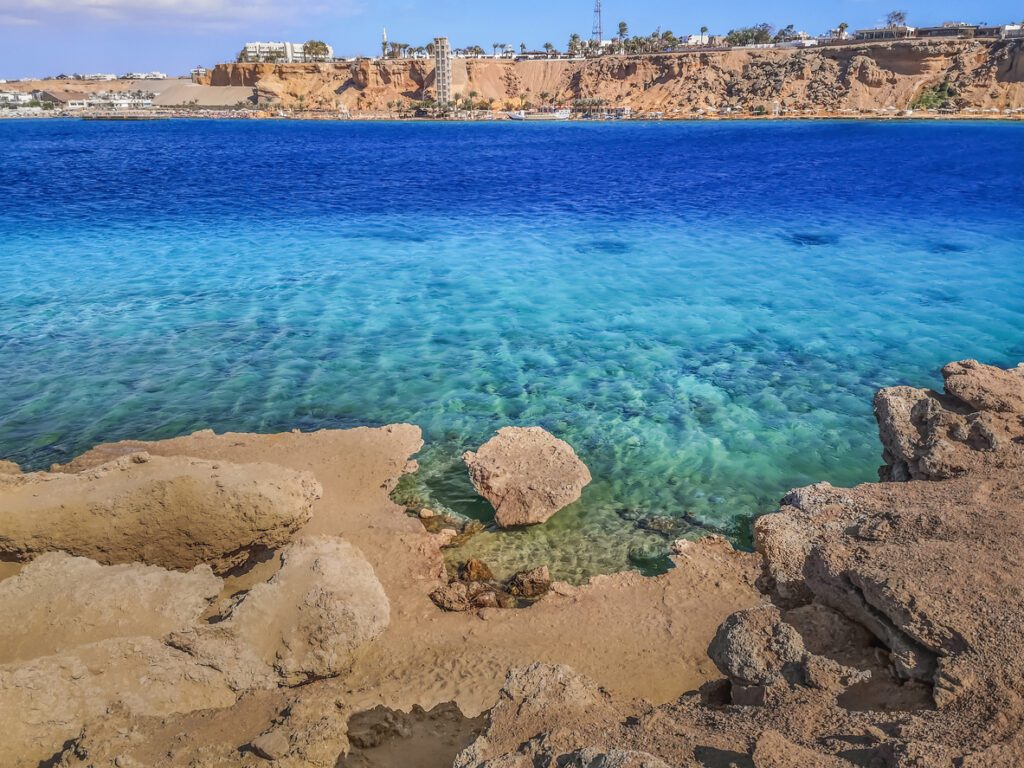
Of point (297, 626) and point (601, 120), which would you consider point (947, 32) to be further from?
point (297, 626)

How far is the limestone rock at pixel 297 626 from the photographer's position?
5.34 m

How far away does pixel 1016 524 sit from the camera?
5164 mm

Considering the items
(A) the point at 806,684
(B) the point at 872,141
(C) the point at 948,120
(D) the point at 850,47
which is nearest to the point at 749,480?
(A) the point at 806,684

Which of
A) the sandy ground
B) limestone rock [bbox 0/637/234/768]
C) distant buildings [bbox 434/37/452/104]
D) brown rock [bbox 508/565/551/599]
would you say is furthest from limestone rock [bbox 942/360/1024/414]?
distant buildings [bbox 434/37/452/104]

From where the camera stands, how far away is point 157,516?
6.50 m

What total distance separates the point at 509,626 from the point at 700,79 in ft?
473

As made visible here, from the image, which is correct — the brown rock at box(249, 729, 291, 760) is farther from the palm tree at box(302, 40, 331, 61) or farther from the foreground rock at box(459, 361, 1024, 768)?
the palm tree at box(302, 40, 331, 61)

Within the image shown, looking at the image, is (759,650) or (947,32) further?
(947,32)

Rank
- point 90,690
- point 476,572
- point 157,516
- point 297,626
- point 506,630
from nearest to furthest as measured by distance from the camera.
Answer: point 90,690 → point 297,626 → point 506,630 → point 157,516 → point 476,572

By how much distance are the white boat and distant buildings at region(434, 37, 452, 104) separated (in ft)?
55.8

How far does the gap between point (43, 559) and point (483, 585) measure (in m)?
4.08

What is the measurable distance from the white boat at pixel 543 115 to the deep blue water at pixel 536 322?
357 feet

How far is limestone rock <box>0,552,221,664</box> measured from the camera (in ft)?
18.1

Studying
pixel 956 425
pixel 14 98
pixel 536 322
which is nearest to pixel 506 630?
pixel 956 425
